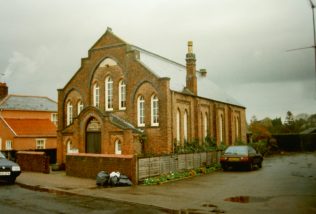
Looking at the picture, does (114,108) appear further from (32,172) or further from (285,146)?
(285,146)

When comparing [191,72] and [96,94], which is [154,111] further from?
[191,72]

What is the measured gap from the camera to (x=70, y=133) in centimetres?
2908

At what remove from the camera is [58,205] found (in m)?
12.4

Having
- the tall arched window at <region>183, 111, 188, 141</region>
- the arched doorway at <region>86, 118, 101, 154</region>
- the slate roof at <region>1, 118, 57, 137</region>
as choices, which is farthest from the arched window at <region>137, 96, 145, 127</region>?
the slate roof at <region>1, 118, 57, 137</region>

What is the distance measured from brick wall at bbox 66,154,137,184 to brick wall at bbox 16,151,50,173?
266cm

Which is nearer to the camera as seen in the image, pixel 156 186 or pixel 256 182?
pixel 156 186

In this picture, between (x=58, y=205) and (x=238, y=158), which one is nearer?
(x=58, y=205)

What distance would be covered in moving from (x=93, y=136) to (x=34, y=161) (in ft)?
15.0

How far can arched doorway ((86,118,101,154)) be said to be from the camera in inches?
1051

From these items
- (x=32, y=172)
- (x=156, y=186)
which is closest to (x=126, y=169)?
(x=156, y=186)

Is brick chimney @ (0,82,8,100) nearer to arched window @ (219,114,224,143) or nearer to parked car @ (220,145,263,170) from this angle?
arched window @ (219,114,224,143)

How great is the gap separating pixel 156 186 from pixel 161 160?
10.3 ft

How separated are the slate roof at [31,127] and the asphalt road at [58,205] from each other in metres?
26.8

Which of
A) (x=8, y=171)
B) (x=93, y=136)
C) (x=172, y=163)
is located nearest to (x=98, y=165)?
(x=172, y=163)
